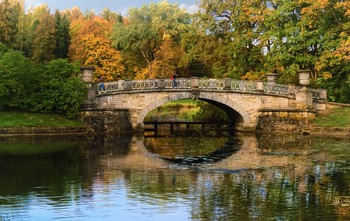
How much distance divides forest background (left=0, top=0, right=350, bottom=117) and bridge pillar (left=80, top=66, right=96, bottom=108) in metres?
0.63

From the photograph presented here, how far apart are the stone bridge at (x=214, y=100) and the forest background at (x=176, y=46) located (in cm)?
174

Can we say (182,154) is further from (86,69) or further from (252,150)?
(86,69)

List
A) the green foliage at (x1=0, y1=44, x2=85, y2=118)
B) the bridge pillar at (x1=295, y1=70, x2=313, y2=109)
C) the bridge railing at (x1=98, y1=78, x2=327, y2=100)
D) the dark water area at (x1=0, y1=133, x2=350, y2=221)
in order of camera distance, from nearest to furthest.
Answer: the dark water area at (x1=0, y1=133, x2=350, y2=221)
the green foliage at (x1=0, y1=44, x2=85, y2=118)
the bridge railing at (x1=98, y1=78, x2=327, y2=100)
the bridge pillar at (x1=295, y1=70, x2=313, y2=109)

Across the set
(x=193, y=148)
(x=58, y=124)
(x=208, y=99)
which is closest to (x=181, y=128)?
(x=208, y=99)

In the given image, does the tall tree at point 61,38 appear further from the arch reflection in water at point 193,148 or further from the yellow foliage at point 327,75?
the yellow foliage at point 327,75

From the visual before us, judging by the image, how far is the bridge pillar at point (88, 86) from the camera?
33531mm

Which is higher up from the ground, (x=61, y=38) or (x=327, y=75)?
(x=61, y=38)

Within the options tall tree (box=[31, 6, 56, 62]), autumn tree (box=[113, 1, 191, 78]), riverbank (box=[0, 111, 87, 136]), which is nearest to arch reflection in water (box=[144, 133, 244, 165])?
riverbank (box=[0, 111, 87, 136])

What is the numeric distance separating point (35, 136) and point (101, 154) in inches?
323

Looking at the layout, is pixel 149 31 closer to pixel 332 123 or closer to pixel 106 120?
pixel 106 120

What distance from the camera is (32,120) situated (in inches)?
1257

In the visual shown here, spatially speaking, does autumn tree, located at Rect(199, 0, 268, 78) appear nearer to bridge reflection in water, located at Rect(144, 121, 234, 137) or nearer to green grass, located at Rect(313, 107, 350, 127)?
bridge reflection in water, located at Rect(144, 121, 234, 137)

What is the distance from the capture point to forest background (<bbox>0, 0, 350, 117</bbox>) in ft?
107

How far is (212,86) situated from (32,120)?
1123cm
